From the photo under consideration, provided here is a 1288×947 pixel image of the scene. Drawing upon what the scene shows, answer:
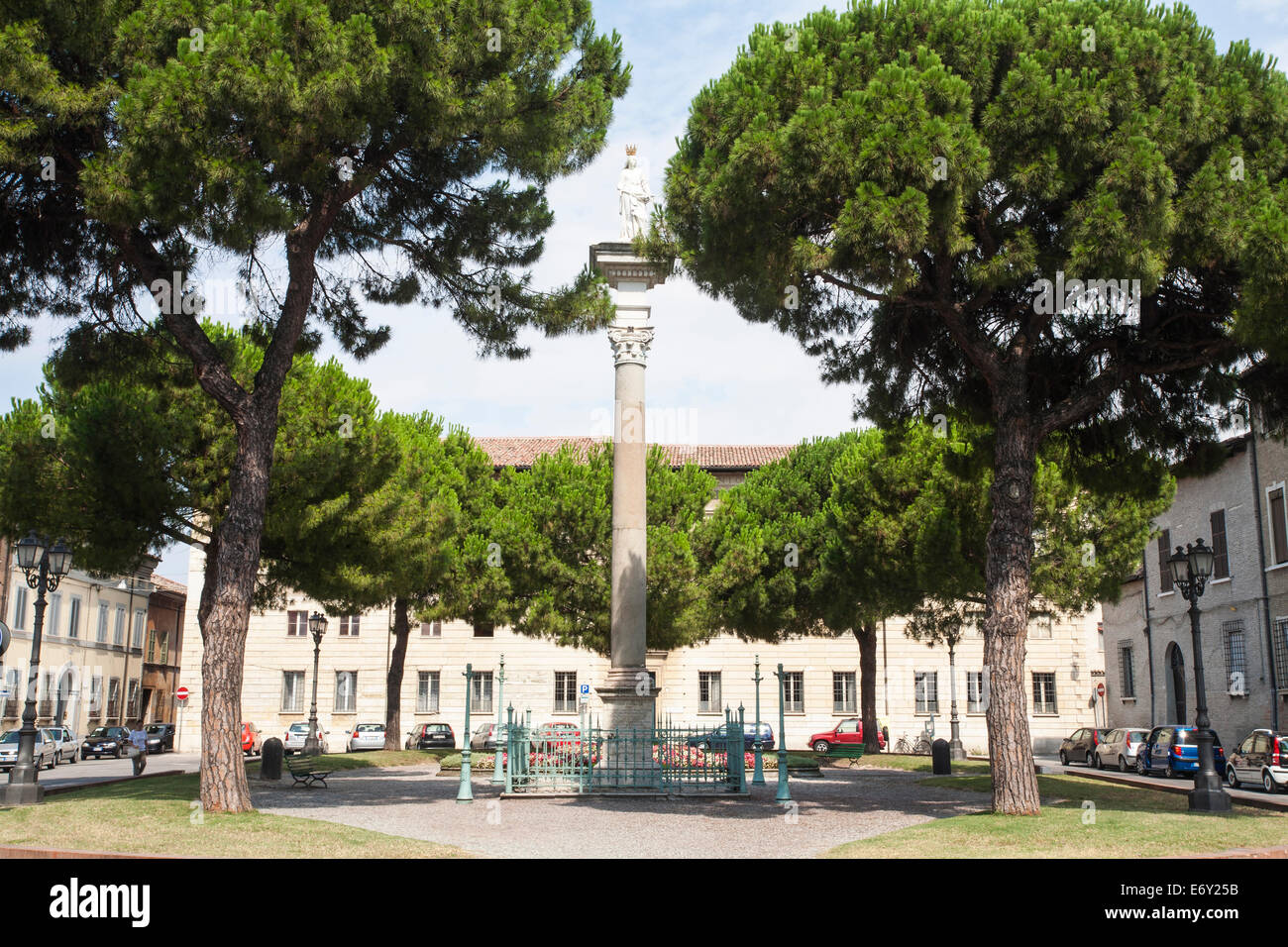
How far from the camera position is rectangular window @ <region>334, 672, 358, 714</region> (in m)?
48.8

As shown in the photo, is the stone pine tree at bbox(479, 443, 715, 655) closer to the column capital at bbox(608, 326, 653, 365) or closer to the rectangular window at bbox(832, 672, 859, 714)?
the column capital at bbox(608, 326, 653, 365)

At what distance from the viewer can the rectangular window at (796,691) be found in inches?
1912

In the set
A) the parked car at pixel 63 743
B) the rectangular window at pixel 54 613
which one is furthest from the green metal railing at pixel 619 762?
the rectangular window at pixel 54 613

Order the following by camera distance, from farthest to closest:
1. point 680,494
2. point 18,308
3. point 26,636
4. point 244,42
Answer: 1. point 26,636
2. point 680,494
3. point 18,308
4. point 244,42

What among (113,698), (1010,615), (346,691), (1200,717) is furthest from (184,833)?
(113,698)

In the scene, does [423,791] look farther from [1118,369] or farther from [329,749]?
[329,749]

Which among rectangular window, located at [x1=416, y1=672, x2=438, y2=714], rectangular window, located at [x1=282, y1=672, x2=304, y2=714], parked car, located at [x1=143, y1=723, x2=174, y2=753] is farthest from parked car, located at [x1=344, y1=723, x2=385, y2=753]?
parked car, located at [x1=143, y1=723, x2=174, y2=753]

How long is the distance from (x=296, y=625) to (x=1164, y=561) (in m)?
36.3

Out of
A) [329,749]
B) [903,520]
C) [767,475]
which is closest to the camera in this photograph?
[903,520]

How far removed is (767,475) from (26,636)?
1207 inches

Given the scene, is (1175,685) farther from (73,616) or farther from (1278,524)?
(73,616)

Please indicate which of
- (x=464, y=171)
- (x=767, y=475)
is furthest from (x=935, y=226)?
(x=767, y=475)

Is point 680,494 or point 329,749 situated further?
point 329,749

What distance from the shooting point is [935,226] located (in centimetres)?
1280
